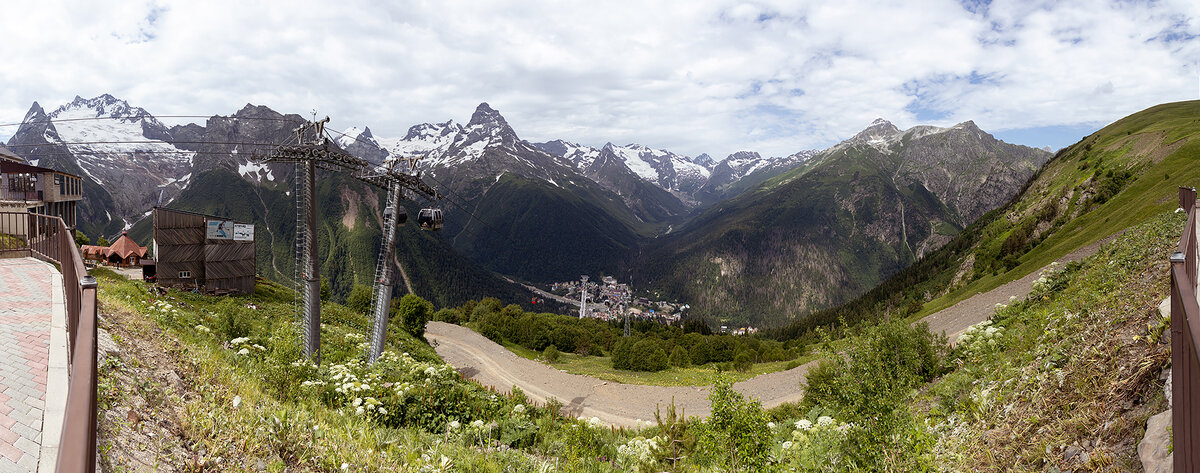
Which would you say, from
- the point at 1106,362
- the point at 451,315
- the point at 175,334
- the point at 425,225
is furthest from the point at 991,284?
the point at 451,315

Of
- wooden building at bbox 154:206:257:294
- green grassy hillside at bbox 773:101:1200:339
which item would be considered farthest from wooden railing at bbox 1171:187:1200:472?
Result: wooden building at bbox 154:206:257:294

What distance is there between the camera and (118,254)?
135ft

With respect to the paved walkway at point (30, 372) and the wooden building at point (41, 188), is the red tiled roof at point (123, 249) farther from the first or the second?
the paved walkway at point (30, 372)

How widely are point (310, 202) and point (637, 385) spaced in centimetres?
2112

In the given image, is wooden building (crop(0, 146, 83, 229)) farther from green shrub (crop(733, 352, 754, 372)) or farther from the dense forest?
green shrub (crop(733, 352, 754, 372))

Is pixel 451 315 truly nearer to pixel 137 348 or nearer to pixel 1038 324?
pixel 137 348

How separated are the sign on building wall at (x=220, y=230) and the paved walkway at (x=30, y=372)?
85.8 ft

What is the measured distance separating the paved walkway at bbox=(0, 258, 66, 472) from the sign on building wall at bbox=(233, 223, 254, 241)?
2827 cm

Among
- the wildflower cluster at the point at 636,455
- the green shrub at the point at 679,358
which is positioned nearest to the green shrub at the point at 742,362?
the green shrub at the point at 679,358

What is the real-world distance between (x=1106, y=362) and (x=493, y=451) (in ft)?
30.4

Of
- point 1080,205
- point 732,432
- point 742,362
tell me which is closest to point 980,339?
point 732,432

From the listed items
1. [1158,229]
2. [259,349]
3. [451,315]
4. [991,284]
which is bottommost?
[451,315]

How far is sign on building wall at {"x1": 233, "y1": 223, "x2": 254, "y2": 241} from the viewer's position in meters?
34.7

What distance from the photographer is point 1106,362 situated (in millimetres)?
6387
